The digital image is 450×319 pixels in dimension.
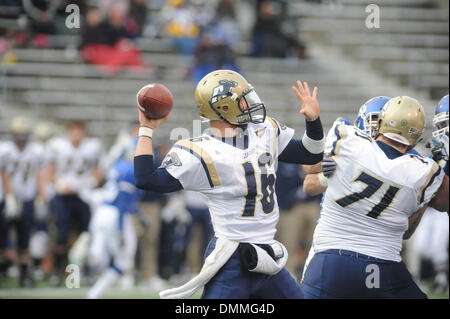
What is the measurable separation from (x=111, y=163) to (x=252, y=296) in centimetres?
548

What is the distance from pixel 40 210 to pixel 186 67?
3.61m

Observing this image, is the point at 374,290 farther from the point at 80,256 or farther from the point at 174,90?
the point at 174,90

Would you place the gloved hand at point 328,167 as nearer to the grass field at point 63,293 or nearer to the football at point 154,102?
the football at point 154,102

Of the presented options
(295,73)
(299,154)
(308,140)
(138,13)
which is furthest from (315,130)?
(138,13)

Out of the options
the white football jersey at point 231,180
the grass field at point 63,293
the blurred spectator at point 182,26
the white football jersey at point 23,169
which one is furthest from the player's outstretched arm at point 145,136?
the blurred spectator at point 182,26

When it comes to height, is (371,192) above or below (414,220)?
above

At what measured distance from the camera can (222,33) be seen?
12.6 meters

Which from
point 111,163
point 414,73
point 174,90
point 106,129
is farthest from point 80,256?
point 414,73

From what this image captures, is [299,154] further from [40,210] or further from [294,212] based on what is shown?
[40,210]

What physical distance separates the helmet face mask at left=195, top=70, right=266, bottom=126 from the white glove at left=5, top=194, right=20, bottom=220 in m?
6.08

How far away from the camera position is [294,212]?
36.9 ft

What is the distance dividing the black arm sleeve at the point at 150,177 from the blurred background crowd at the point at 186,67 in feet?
21.2

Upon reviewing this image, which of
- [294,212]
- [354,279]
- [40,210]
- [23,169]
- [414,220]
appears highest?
[414,220]

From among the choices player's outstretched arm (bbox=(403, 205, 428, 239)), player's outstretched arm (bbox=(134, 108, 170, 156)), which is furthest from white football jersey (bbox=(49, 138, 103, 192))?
player's outstretched arm (bbox=(134, 108, 170, 156))
